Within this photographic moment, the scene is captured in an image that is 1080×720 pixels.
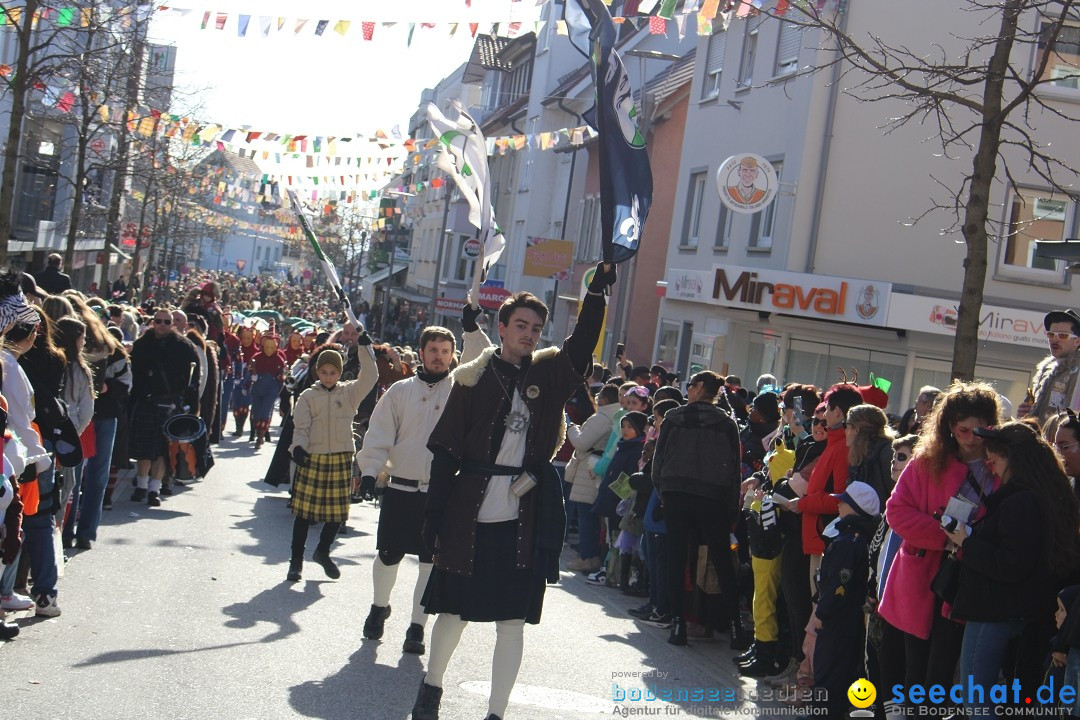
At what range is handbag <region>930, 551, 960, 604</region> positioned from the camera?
5.95 m

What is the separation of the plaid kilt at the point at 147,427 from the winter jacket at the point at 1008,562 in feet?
29.1

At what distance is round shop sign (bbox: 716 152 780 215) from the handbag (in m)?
13.8

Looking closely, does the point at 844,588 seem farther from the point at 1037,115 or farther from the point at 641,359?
the point at 641,359

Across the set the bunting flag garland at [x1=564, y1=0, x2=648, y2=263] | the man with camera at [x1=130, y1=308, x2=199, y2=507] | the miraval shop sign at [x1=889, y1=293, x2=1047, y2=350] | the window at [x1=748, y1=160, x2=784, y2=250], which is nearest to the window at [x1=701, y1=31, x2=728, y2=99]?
the window at [x1=748, y1=160, x2=784, y2=250]

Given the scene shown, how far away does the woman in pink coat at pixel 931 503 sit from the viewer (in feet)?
20.4

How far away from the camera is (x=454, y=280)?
2306 inches

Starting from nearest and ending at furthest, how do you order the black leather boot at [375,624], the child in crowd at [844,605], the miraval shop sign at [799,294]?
1. the child in crowd at [844,605]
2. the black leather boot at [375,624]
3. the miraval shop sign at [799,294]

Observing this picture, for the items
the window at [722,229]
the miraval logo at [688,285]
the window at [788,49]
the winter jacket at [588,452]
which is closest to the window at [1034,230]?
the window at [788,49]

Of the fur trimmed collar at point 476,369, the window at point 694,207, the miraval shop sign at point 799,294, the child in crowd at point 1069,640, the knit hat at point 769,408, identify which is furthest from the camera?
the window at point 694,207

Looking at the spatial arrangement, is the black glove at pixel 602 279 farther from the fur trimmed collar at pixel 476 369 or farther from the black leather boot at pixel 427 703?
the black leather boot at pixel 427 703

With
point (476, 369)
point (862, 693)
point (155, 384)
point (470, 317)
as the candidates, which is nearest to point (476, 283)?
point (470, 317)

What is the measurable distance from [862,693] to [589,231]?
98.2ft

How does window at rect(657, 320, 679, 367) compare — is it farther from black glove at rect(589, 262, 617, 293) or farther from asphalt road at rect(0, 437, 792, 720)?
black glove at rect(589, 262, 617, 293)

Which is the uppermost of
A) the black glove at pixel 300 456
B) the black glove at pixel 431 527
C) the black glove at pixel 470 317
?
the black glove at pixel 470 317
